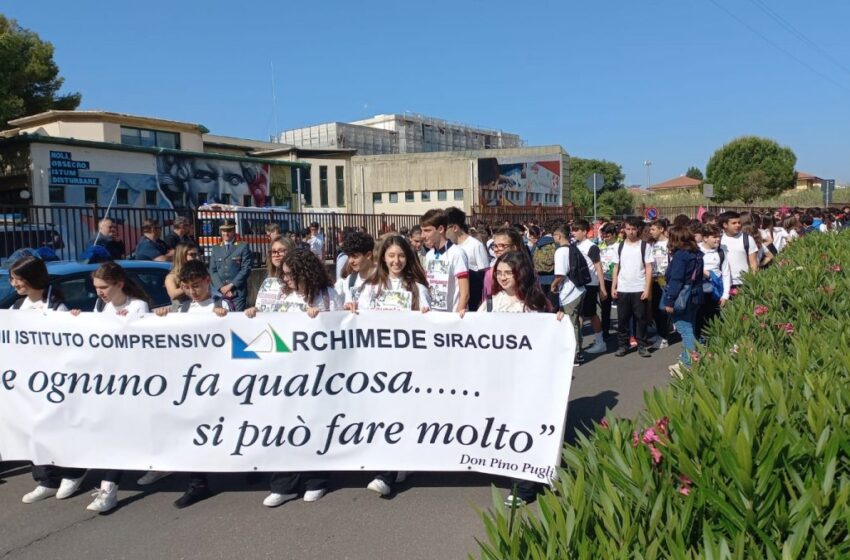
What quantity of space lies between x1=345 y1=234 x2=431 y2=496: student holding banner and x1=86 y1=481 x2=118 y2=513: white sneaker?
6.42ft

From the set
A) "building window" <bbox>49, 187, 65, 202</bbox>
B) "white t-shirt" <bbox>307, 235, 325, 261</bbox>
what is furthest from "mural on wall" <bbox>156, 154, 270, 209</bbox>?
"white t-shirt" <bbox>307, 235, 325, 261</bbox>

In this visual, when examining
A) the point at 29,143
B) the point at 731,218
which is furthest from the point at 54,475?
the point at 29,143

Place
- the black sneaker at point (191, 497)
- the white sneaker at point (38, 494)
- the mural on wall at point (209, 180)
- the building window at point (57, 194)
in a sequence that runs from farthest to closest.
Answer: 1. the mural on wall at point (209, 180)
2. the building window at point (57, 194)
3. the white sneaker at point (38, 494)
4. the black sneaker at point (191, 497)

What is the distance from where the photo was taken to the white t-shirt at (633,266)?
8.55m

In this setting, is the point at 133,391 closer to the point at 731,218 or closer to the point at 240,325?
the point at 240,325

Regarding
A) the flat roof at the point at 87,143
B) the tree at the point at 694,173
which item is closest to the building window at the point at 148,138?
the flat roof at the point at 87,143

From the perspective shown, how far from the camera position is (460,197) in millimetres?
57375

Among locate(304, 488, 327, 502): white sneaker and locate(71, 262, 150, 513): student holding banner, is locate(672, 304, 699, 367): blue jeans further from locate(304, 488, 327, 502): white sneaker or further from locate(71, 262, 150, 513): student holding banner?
locate(71, 262, 150, 513): student holding banner

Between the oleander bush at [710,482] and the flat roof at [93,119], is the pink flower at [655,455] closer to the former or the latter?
the oleander bush at [710,482]

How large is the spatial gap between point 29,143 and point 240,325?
23.3m

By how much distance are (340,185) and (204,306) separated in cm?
4337

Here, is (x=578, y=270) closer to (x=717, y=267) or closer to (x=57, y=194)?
(x=717, y=267)

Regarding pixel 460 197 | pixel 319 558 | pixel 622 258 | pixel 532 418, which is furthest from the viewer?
pixel 460 197

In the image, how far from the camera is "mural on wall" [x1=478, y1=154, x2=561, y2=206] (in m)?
57.4
